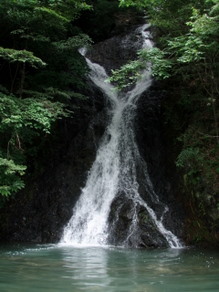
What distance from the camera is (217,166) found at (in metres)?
10.7

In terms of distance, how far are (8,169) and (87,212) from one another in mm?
4324

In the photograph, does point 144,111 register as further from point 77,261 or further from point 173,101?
point 77,261

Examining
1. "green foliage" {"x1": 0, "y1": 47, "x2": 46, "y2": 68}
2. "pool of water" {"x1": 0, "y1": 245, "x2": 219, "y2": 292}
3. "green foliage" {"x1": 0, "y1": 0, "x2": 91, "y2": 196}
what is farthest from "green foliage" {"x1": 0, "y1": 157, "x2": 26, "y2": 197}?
"green foliage" {"x1": 0, "y1": 47, "x2": 46, "y2": 68}

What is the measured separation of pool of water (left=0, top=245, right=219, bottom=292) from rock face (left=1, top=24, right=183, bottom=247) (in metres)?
1.77

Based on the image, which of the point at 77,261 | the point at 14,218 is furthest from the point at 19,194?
the point at 77,261

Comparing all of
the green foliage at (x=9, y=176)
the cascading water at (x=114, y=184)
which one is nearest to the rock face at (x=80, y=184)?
the cascading water at (x=114, y=184)

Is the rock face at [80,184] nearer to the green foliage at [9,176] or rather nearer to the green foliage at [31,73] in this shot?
the green foliage at [31,73]

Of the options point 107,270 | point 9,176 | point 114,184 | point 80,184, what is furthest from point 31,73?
point 107,270

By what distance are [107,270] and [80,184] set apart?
659 cm

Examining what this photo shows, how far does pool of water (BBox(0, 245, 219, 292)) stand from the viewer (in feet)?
17.4

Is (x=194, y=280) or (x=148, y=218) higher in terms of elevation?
(x=148, y=218)

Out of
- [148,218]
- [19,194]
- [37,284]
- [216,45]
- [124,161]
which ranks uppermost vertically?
[216,45]

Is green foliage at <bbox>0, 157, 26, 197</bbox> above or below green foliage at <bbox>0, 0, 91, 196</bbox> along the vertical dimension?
below

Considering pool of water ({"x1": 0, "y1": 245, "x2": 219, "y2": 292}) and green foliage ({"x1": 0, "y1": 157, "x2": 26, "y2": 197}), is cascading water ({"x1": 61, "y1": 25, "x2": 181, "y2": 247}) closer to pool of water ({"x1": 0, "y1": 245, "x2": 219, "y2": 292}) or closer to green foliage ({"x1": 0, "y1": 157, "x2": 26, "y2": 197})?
pool of water ({"x1": 0, "y1": 245, "x2": 219, "y2": 292})
